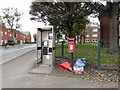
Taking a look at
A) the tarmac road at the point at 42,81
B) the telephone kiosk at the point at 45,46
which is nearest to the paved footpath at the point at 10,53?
the telephone kiosk at the point at 45,46

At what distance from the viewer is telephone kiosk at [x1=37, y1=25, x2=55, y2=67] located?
12.2m

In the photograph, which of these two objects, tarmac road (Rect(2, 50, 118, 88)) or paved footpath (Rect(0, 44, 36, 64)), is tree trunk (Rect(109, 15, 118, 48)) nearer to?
paved footpath (Rect(0, 44, 36, 64))

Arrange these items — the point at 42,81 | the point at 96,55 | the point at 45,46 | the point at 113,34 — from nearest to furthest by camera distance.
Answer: the point at 42,81 < the point at 96,55 < the point at 45,46 < the point at 113,34

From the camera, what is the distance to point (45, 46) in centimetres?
1227

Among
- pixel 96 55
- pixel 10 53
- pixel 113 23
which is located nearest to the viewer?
pixel 96 55

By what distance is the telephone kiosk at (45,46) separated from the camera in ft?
40.0

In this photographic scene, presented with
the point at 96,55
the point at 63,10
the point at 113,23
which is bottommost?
the point at 96,55

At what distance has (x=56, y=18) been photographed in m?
28.6

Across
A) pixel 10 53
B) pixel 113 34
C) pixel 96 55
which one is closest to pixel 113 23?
pixel 113 34

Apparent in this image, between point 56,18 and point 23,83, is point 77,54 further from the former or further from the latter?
point 56,18

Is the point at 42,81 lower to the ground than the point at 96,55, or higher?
lower

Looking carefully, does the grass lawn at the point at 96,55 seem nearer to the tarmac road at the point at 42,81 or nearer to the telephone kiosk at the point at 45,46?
the telephone kiosk at the point at 45,46

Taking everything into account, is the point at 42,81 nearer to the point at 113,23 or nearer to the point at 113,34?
the point at 113,34

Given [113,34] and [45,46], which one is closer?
[45,46]
